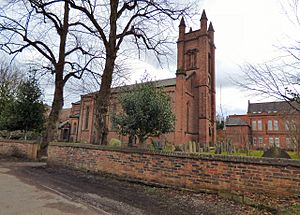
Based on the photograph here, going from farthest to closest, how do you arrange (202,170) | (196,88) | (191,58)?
1. (191,58)
2. (196,88)
3. (202,170)

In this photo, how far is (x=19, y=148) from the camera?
15.4m

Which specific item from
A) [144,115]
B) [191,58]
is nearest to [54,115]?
[144,115]

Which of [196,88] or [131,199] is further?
[196,88]

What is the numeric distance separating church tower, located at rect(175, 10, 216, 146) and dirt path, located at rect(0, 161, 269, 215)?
2103 centimetres

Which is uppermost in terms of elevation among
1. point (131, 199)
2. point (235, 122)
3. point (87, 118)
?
point (235, 122)

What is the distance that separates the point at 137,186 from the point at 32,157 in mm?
10573

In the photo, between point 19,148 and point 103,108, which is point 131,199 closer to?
point 103,108

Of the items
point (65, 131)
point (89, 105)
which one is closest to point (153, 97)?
point (89, 105)

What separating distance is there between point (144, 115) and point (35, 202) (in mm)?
6137

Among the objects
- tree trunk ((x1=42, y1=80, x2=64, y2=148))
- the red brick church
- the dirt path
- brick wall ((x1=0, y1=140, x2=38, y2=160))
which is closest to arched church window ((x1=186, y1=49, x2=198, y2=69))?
the red brick church

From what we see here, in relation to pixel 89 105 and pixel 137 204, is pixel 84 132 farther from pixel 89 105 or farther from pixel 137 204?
pixel 137 204

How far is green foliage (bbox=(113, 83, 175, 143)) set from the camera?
10281mm

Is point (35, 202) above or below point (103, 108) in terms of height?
below

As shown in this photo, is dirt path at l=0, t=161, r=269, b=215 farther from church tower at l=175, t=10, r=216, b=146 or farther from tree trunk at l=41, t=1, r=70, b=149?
church tower at l=175, t=10, r=216, b=146
